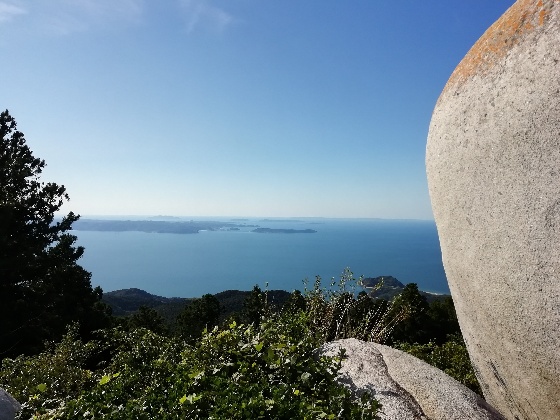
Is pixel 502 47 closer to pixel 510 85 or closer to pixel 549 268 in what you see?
pixel 510 85

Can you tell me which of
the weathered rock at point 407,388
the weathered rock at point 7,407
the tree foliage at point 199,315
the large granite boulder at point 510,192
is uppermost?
the large granite boulder at point 510,192

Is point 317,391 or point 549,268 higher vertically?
point 549,268

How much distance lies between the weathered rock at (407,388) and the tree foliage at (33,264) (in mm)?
16857

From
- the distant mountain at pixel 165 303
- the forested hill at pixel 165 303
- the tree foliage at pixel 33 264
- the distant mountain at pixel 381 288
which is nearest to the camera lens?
the distant mountain at pixel 381 288

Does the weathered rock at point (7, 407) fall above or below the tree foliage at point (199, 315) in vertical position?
above

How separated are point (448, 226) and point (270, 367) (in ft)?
7.40

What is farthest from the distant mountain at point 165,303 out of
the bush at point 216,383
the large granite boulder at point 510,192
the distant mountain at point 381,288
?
the large granite boulder at point 510,192

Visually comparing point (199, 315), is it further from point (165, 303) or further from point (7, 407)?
point (165, 303)

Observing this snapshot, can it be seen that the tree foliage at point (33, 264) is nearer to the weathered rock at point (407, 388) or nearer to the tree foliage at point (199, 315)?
the tree foliage at point (199, 315)

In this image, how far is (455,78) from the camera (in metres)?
3.57

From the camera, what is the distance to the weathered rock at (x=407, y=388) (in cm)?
376

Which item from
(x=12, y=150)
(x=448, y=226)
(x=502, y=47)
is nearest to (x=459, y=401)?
(x=448, y=226)

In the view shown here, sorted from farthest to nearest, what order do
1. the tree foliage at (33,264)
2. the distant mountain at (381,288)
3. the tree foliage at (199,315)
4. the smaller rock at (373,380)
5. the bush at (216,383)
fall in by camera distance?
the tree foliage at (199,315) < the tree foliage at (33,264) < the distant mountain at (381,288) < the smaller rock at (373,380) < the bush at (216,383)

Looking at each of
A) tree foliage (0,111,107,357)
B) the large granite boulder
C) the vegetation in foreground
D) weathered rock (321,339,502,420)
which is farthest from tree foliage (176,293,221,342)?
the large granite boulder
